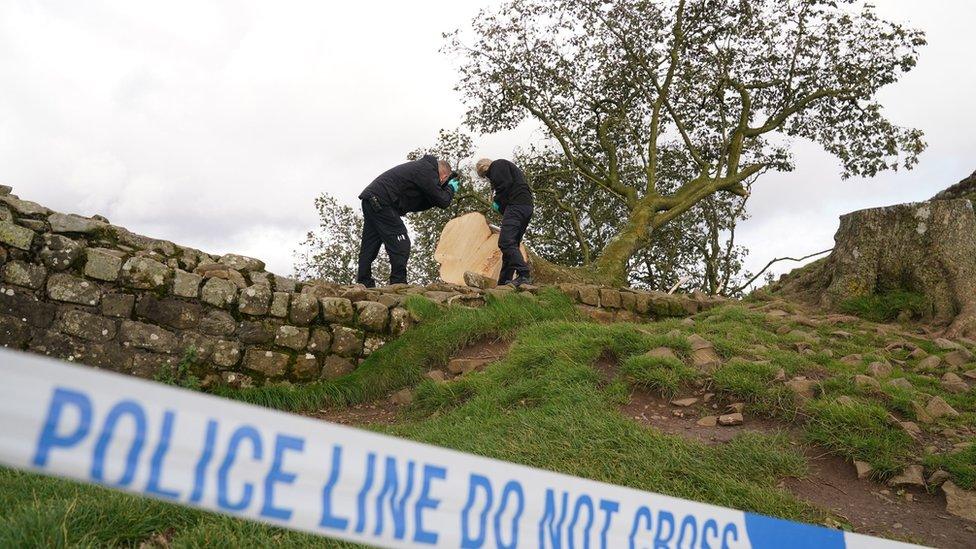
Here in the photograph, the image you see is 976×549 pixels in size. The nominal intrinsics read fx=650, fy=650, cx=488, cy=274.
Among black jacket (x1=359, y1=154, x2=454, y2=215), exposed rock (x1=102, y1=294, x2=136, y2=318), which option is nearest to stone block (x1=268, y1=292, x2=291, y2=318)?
exposed rock (x1=102, y1=294, x2=136, y2=318)

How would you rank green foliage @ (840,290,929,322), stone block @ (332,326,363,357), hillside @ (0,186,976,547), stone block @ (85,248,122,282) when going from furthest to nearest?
green foliage @ (840,290,929,322) → stone block @ (332,326,363,357) → stone block @ (85,248,122,282) → hillside @ (0,186,976,547)

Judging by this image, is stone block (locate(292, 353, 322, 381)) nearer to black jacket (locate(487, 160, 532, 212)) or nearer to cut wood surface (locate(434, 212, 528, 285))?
cut wood surface (locate(434, 212, 528, 285))

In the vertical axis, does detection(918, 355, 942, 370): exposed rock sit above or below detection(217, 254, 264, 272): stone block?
below

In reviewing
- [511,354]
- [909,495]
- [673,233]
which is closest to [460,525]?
[909,495]

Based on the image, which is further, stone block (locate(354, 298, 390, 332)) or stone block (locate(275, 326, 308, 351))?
stone block (locate(354, 298, 390, 332))

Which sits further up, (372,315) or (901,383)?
(372,315)

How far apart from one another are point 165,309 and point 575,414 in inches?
150

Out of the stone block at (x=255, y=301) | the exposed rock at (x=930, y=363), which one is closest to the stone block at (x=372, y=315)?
the stone block at (x=255, y=301)

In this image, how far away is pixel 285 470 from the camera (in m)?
1.50

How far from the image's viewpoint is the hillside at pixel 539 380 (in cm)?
358

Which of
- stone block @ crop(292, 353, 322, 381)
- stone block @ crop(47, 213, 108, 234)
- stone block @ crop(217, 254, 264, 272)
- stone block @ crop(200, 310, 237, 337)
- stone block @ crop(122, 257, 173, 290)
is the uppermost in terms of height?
stone block @ crop(47, 213, 108, 234)

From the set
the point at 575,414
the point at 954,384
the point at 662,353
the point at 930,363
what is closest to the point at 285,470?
the point at 575,414

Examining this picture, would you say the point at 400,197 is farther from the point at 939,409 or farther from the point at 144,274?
the point at 939,409

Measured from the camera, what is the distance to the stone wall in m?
5.48
